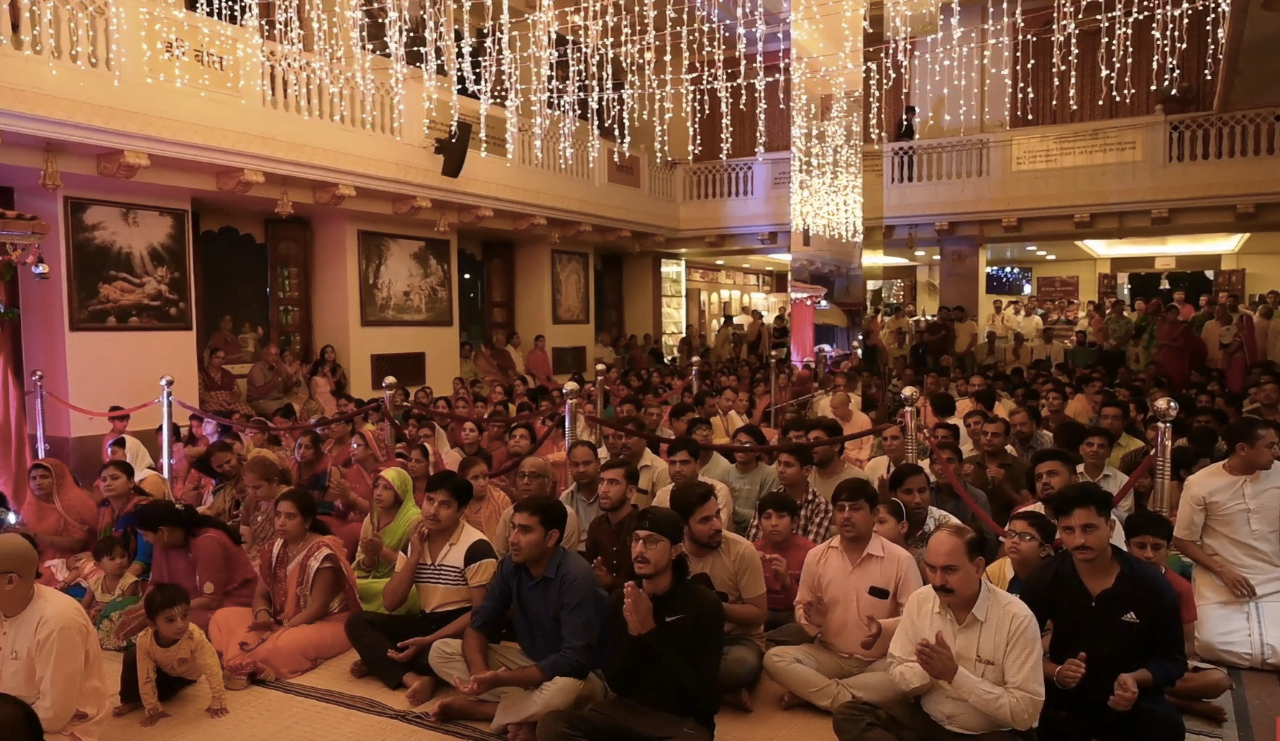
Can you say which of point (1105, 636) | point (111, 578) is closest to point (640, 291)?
point (111, 578)

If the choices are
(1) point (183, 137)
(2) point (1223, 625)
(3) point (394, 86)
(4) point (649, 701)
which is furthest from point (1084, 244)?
(4) point (649, 701)

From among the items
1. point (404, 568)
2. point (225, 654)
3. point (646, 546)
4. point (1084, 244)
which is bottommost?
point (225, 654)

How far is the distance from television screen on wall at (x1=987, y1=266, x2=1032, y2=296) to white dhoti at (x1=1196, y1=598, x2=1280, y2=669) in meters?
15.3

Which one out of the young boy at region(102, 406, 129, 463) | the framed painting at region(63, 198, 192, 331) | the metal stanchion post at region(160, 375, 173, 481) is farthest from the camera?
the framed painting at region(63, 198, 192, 331)

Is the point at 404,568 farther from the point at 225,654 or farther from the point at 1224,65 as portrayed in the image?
the point at 1224,65

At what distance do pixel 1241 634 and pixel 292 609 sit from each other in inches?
166

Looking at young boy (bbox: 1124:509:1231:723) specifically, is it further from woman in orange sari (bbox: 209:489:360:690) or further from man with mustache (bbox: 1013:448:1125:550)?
woman in orange sari (bbox: 209:489:360:690)

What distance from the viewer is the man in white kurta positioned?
372cm

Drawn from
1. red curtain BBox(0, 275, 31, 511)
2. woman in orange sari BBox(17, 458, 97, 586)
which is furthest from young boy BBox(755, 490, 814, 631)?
red curtain BBox(0, 275, 31, 511)

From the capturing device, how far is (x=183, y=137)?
7344 millimetres

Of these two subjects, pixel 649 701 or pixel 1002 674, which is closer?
pixel 1002 674

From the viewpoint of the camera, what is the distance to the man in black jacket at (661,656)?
2795 mm

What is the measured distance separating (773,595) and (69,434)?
659 centimetres

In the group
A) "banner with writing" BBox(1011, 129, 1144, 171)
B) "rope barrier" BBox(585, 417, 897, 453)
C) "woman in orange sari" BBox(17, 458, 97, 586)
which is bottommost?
"woman in orange sari" BBox(17, 458, 97, 586)
